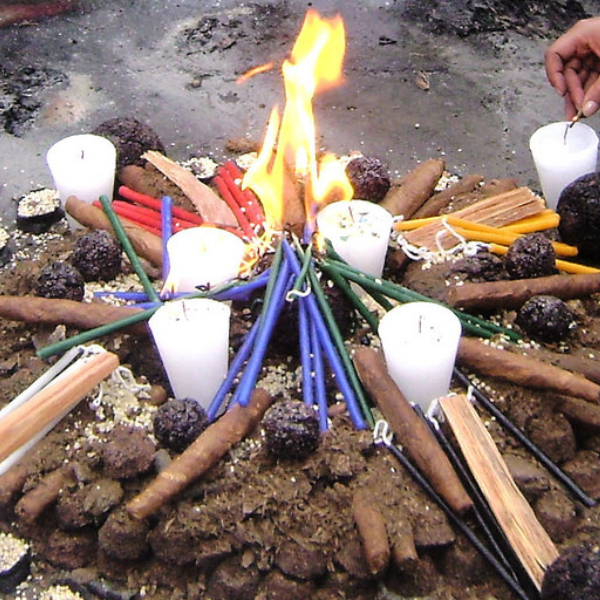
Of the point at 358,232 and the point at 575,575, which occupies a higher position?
the point at 358,232

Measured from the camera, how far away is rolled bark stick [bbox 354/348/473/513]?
270 centimetres

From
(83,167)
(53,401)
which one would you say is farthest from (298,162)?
(53,401)

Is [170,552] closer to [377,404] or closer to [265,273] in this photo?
[377,404]

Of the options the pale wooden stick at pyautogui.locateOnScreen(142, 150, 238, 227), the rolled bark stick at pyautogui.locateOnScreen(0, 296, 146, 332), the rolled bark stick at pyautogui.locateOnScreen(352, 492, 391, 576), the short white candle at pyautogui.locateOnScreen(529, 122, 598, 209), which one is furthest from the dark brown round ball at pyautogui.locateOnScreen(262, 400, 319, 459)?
the short white candle at pyautogui.locateOnScreen(529, 122, 598, 209)

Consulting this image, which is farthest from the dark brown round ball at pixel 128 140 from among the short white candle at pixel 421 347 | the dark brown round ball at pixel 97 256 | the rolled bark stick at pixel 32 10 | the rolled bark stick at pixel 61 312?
the rolled bark stick at pixel 32 10

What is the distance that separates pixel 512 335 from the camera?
3.24 m

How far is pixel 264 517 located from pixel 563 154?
2.04 meters

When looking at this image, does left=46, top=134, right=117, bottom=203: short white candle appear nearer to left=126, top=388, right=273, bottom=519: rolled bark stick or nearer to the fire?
the fire

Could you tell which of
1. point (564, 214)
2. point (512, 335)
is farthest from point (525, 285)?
point (564, 214)

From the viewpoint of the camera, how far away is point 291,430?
2.75 metres

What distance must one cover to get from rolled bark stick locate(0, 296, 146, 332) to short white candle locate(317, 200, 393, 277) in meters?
0.74

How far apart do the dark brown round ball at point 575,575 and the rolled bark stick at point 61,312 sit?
5.05 ft

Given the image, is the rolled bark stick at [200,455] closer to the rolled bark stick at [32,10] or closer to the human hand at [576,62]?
the human hand at [576,62]

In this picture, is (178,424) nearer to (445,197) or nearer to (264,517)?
(264,517)
